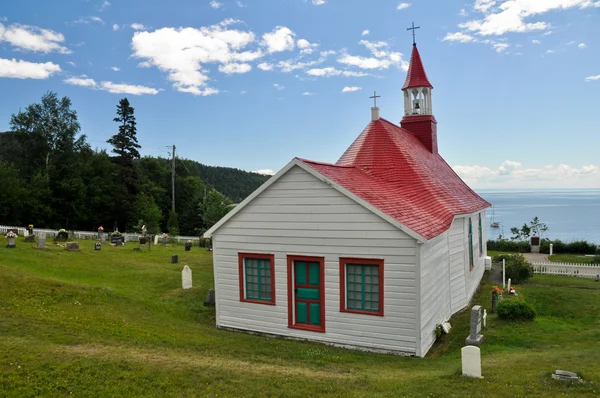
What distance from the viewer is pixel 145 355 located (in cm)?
909

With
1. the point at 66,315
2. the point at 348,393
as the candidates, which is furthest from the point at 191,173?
the point at 348,393

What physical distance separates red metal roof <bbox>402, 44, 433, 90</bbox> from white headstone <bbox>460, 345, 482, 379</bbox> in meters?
17.9

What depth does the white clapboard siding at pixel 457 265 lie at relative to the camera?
14.7 metres

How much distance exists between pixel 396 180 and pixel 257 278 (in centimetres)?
622

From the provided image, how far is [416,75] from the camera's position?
2333 centimetres

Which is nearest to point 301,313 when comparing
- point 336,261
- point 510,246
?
point 336,261

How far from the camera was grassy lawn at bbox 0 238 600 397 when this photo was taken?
747 centimetres

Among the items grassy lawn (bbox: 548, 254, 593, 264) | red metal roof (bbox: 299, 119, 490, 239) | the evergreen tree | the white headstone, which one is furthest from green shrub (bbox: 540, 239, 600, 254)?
the evergreen tree

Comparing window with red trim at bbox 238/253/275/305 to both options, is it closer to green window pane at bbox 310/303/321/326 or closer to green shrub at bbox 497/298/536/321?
green window pane at bbox 310/303/321/326

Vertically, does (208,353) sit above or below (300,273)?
below

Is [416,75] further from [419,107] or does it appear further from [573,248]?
[573,248]

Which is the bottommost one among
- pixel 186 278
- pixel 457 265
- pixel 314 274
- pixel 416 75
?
pixel 186 278

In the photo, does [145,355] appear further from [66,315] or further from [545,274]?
[545,274]

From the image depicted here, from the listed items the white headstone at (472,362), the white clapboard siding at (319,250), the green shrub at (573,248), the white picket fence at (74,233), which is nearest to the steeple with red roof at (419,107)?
the white clapboard siding at (319,250)
